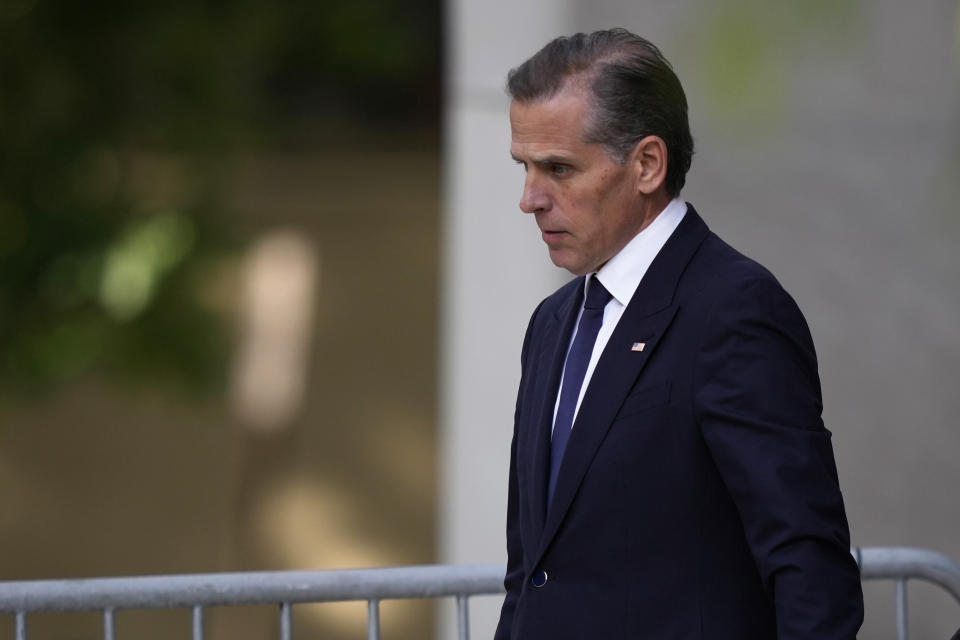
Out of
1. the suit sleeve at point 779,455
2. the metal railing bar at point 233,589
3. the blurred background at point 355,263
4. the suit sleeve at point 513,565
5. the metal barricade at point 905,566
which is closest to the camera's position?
the suit sleeve at point 779,455

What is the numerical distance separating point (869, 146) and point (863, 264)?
15.2 inches

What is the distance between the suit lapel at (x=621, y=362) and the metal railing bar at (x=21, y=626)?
1418 mm

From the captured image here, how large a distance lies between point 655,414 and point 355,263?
9.89m

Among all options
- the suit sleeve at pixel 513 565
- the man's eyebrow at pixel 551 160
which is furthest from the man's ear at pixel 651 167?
the suit sleeve at pixel 513 565

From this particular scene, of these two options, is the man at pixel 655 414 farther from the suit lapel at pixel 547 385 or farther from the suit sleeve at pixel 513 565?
the suit sleeve at pixel 513 565

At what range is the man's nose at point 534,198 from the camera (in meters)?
2.26

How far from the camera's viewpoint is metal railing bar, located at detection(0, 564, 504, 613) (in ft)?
10.0

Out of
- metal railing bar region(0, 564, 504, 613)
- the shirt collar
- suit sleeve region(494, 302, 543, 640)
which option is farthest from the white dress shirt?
metal railing bar region(0, 564, 504, 613)

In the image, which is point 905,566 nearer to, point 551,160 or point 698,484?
point 698,484

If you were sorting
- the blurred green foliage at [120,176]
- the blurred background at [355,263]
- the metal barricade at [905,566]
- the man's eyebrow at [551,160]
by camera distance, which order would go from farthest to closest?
1. the blurred green foliage at [120,176]
2. the blurred background at [355,263]
3. the metal barricade at [905,566]
4. the man's eyebrow at [551,160]

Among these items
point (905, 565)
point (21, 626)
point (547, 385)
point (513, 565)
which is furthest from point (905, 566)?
point (21, 626)

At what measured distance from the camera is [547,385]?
93.3 inches

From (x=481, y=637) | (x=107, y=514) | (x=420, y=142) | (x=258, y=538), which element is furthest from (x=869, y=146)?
(x=420, y=142)

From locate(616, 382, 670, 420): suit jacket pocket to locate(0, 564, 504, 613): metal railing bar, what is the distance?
1139mm
